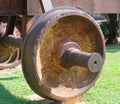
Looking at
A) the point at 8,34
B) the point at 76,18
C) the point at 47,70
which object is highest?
the point at 76,18

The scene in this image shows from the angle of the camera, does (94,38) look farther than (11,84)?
No

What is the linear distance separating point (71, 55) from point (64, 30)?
0.25 meters

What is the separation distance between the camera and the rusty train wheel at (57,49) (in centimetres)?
275

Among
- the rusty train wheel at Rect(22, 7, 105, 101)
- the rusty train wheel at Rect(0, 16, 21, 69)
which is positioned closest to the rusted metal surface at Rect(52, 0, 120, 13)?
the rusty train wheel at Rect(22, 7, 105, 101)

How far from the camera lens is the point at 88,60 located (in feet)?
8.72

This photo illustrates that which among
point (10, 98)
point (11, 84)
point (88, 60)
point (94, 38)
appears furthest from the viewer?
point (11, 84)

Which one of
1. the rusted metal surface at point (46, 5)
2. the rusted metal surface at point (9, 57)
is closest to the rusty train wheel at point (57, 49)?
the rusted metal surface at point (46, 5)

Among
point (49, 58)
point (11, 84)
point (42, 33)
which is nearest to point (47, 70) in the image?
point (49, 58)

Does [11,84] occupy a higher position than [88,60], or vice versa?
[88,60]

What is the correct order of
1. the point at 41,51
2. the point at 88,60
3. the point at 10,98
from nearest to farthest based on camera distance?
the point at 88,60 → the point at 41,51 → the point at 10,98

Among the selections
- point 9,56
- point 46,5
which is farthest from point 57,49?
point 9,56

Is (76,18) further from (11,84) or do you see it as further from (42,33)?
(11,84)

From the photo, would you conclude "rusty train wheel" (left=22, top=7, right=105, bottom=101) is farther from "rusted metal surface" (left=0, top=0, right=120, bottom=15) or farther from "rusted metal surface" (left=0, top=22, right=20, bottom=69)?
"rusted metal surface" (left=0, top=22, right=20, bottom=69)

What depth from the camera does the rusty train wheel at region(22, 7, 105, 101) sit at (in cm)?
275
